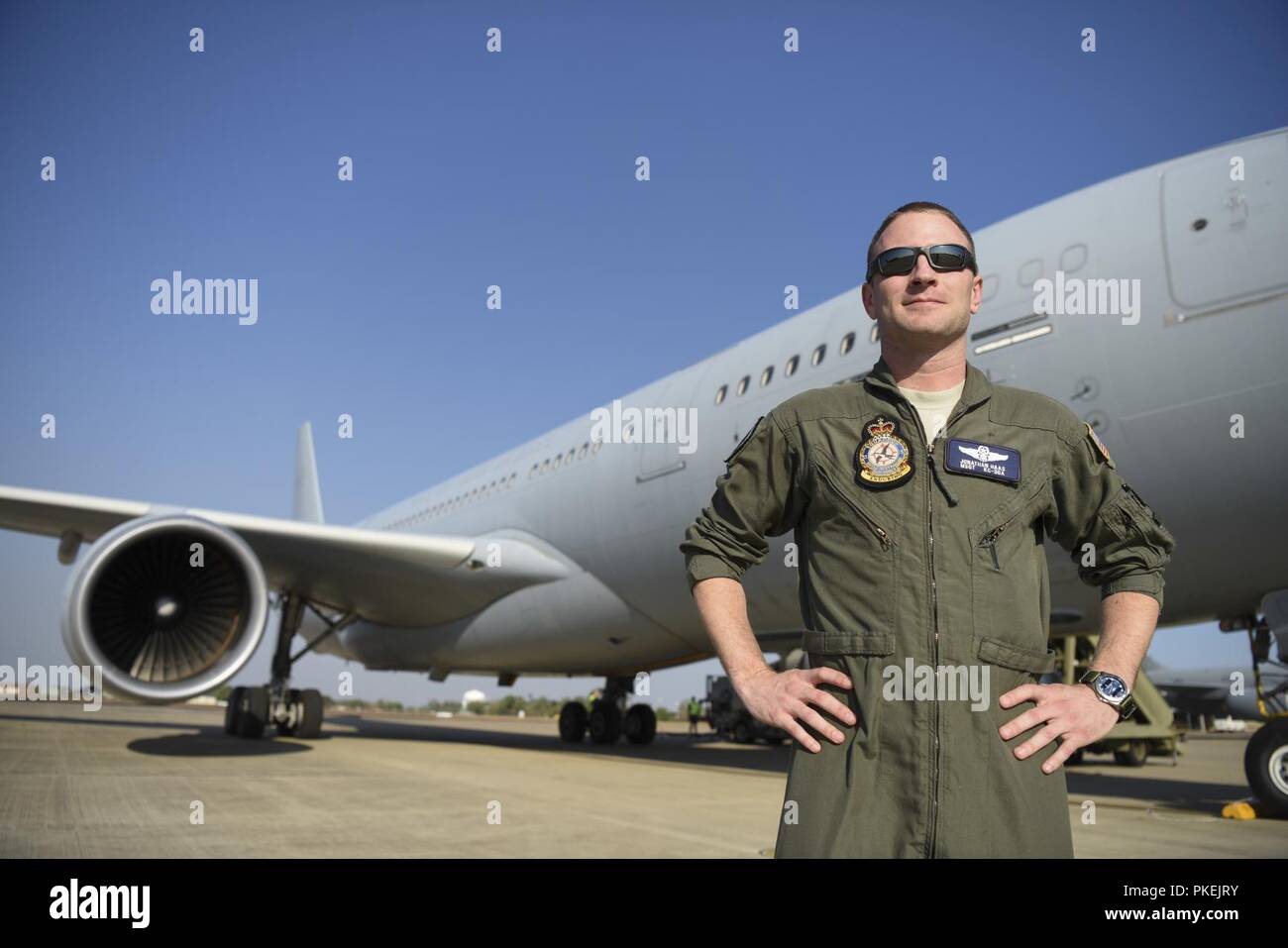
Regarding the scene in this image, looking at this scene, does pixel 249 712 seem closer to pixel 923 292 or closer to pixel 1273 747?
pixel 1273 747

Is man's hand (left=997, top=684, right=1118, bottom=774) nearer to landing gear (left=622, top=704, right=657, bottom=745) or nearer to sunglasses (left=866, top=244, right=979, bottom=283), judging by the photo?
sunglasses (left=866, top=244, right=979, bottom=283)

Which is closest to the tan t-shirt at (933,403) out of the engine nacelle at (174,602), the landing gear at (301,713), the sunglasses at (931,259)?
the sunglasses at (931,259)

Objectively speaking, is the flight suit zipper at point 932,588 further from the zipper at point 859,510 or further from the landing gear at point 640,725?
the landing gear at point 640,725

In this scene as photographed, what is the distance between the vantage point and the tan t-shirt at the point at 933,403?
1.77 m

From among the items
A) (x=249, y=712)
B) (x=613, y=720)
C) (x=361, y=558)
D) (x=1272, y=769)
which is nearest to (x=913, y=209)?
(x=1272, y=769)

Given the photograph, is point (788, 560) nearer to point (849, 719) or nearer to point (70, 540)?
point (849, 719)

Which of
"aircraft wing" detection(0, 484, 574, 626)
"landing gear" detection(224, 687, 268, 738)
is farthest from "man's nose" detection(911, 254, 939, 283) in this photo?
"landing gear" detection(224, 687, 268, 738)

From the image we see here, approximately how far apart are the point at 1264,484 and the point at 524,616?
8876 millimetres

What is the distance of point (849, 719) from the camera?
1.52m

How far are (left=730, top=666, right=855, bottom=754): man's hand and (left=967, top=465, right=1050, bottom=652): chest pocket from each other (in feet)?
0.90

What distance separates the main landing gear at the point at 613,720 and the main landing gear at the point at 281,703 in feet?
14.0

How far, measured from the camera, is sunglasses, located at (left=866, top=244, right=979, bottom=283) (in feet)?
5.52

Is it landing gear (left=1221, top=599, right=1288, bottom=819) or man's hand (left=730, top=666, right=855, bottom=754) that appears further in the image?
landing gear (left=1221, top=599, right=1288, bottom=819)

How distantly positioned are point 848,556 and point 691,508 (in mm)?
7857
